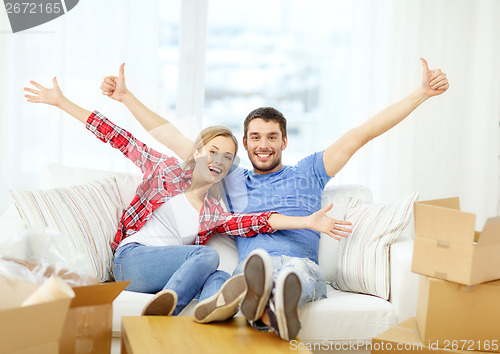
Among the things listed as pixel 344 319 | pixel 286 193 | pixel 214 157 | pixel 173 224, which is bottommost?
pixel 344 319

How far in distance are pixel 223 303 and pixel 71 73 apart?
2.03 metres

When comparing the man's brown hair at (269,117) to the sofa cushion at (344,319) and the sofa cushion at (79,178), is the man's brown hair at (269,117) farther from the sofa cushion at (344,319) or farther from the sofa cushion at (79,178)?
the sofa cushion at (344,319)

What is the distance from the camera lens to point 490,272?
1.68 m

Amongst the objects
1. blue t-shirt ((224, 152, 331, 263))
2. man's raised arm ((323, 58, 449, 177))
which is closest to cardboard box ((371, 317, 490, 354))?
blue t-shirt ((224, 152, 331, 263))

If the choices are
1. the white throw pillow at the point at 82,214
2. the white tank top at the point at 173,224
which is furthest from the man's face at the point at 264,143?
the white throw pillow at the point at 82,214

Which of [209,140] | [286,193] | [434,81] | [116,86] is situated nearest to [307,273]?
[286,193]

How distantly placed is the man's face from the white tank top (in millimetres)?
363

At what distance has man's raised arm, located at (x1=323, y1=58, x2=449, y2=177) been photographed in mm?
2260

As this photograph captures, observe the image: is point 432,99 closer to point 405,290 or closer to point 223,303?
point 405,290

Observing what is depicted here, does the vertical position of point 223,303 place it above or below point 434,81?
below

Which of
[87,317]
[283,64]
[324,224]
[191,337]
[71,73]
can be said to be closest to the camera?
[87,317]

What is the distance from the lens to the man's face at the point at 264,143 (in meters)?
2.34

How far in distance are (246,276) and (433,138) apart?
2414 millimetres

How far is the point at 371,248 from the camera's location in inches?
85.2
